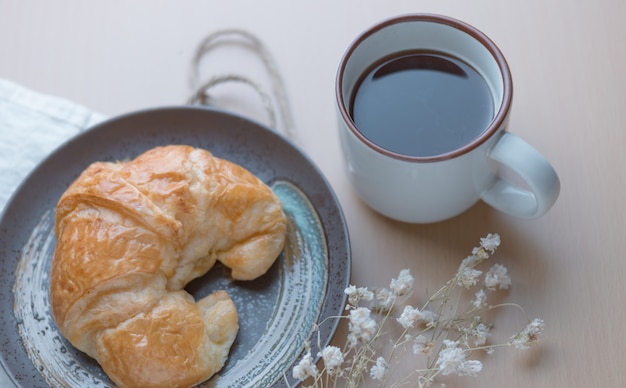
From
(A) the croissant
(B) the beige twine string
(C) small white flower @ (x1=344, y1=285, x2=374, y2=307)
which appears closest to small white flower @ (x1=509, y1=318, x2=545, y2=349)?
(C) small white flower @ (x1=344, y1=285, x2=374, y2=307)

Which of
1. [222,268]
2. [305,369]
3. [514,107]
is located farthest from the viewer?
[514,107]

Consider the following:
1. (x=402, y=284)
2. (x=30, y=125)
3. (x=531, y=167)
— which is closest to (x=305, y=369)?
(x=402, y=284)

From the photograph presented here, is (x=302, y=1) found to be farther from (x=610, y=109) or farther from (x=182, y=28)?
(x=610, y=109)

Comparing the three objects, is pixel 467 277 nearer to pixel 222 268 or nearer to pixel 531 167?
pixel 531 167

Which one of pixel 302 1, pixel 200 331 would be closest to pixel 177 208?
pixel 200 331

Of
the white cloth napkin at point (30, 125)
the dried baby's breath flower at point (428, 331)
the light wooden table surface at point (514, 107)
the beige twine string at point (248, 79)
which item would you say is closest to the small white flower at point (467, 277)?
the dried baby's breath flower at point (428, 331)

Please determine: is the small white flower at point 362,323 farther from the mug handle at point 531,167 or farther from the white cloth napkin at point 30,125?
the white cloth napkin at point 30,125
